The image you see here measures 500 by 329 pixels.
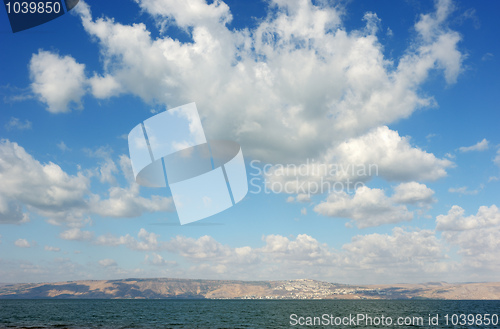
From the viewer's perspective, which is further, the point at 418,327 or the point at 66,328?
the point at 418,327

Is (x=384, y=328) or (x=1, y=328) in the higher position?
(x=1, y=328)

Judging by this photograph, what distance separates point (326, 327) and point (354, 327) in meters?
6.57

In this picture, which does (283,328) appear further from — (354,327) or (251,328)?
(354,327)

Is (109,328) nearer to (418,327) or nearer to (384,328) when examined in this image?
(384,328)

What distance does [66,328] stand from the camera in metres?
56.1

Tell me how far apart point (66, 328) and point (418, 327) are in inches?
2942

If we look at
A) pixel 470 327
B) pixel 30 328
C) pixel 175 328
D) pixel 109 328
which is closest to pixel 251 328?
pixel 175 328

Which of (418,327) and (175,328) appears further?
(418,327)

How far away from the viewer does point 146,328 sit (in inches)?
2466

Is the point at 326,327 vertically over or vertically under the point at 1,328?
under

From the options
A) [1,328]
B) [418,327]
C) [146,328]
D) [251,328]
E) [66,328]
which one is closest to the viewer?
[1,328]

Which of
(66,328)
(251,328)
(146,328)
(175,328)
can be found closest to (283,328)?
(251,328)

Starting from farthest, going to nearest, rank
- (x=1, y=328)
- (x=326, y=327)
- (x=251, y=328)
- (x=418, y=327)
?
(x=418, y=327) → (x=326, y=327) → (x=251, y=328) → (x=1, y=328)

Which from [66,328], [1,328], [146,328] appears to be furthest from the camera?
[146,328]
